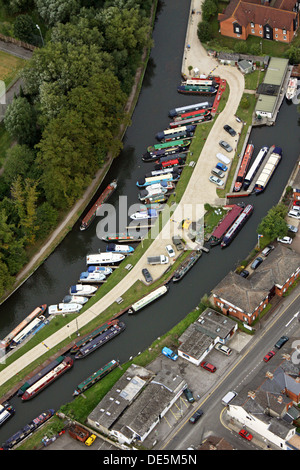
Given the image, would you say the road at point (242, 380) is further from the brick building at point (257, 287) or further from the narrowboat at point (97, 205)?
the narrowboat at point (97, 205)

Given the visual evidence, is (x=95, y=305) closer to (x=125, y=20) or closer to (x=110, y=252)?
(x=110, y=252)

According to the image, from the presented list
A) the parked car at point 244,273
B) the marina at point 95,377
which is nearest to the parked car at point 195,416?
the marina at point 95,377

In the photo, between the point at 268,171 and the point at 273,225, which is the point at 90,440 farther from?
the point at 268,171

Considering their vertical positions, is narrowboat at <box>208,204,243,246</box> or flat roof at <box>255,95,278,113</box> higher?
flat roof at <box>255,95,278,113</box>

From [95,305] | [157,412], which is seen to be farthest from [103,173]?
[157,412]

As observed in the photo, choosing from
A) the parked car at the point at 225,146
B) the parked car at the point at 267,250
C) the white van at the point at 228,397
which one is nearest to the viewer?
the white van at the point at 228,397

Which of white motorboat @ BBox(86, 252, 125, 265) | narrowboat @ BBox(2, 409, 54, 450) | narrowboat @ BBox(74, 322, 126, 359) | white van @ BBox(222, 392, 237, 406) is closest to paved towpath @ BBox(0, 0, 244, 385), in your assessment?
white motorboat @ BBox(86, 252, 125, 265)

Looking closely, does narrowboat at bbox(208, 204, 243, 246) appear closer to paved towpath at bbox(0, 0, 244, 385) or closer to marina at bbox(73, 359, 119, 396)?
paved towpath at bbox(0, 0, 244, 385)
